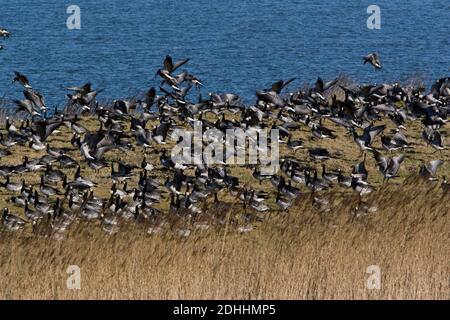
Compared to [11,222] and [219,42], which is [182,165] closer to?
[11,222]

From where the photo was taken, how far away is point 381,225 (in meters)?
19.0

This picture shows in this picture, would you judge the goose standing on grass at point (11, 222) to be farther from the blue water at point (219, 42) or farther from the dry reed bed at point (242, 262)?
the blue water at point (219, 42)

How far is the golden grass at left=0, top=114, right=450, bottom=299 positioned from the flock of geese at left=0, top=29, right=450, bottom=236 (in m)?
0.86

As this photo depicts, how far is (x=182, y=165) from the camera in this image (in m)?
24.8

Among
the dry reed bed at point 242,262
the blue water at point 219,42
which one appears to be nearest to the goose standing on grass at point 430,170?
the dry reed bed at point 242,262

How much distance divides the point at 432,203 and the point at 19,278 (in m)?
7.41

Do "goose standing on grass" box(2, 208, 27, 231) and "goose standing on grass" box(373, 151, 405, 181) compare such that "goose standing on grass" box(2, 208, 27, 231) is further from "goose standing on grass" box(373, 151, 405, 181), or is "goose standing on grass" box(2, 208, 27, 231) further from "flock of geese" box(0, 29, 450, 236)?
"goose standing on grass" box(373, 151, 405, 181)

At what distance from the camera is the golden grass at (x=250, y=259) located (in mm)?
16812

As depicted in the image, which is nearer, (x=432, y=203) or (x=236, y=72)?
(x=432, y=203)

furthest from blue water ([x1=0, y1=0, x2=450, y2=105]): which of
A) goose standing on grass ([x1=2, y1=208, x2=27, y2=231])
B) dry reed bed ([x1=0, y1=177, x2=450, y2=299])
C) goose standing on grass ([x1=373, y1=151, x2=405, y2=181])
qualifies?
dry reed bed ([x1=0, y1=177, x2=450, y2=299])

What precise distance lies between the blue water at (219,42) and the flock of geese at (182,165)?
15210 mm

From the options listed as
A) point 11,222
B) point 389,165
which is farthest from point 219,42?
point 11,222
